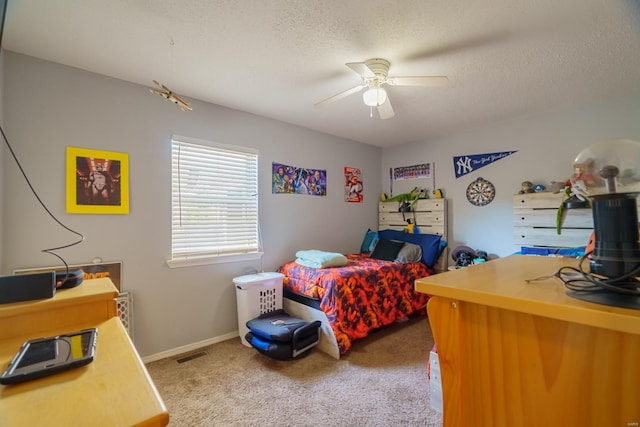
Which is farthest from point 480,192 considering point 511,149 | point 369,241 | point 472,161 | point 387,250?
point 369,241

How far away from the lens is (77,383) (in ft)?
2.26

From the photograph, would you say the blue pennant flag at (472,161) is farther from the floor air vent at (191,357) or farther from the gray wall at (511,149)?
the floor air vent at (191,357)

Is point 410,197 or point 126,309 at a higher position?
point 410,197

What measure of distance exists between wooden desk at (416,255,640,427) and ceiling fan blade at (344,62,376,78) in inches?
58.4

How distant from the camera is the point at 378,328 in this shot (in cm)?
285

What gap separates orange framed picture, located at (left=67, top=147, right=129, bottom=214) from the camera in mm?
2025

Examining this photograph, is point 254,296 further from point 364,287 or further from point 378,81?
point 378,81

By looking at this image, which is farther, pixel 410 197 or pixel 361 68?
pixel 410 197

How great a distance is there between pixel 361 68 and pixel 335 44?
8.6 inches

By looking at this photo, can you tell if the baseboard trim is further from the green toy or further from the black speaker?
the green toy

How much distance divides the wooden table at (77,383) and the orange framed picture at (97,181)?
1.24 m

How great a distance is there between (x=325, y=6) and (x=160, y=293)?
7.96 ft

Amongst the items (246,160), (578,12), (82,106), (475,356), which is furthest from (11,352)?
(578,12)

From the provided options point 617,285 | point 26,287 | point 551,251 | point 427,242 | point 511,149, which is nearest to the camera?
point 617,285
